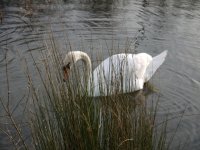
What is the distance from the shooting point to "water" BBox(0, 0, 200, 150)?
833cm

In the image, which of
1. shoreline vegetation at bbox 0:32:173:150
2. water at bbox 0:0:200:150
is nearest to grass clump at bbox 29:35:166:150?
shoreline vegetation at bbox 0:32:173:150

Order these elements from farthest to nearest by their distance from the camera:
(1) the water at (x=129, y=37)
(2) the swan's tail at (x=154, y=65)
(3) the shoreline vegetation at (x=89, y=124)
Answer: (2) the swan's tail at (x=154, y=65)
(1) the water at (x=129, y=37)
(3) the shoreline vegetation at (x=89, y=124)

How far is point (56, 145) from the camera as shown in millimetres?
4812

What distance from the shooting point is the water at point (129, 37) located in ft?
27.3

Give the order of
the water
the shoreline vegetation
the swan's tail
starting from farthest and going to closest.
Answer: the swan's tail, the water, the shoreline vegetation

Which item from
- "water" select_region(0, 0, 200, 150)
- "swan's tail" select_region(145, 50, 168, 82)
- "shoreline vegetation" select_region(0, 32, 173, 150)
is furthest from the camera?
"swan's tail" select_region(145, 50, 168, 82)

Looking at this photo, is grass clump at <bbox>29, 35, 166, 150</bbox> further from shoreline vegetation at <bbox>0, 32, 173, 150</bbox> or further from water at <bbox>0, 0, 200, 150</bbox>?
water at <bbox>0, 0, 200, 150</bbox>

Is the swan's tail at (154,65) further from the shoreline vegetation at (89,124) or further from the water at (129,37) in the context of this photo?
the shoreline vegetation at (89,124)

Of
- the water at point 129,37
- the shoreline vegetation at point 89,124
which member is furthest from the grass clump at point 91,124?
the water at point 129,37

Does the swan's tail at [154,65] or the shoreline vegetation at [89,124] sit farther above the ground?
the shoreline vegetation at [89,124]

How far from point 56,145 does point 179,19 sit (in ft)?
35.0

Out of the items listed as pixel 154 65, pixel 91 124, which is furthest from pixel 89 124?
pixel 154 65

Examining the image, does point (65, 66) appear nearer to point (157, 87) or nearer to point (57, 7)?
point (157, 87)

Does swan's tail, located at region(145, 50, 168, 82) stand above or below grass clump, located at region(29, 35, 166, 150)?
below
